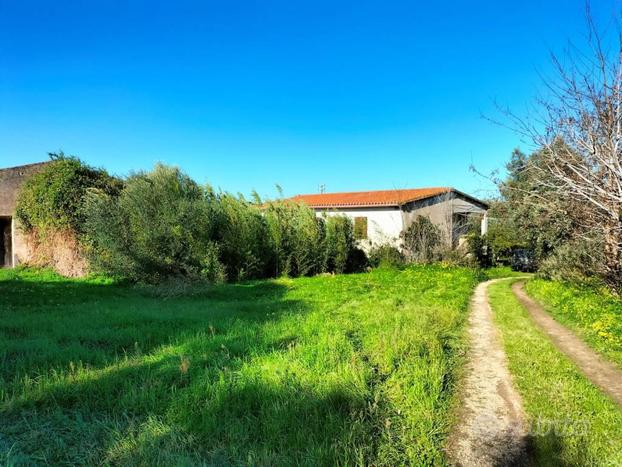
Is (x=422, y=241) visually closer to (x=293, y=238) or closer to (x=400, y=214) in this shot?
(x=400, y=214)

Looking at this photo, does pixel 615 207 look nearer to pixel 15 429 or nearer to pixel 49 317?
pixel 15 429

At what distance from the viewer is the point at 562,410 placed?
11.0ft

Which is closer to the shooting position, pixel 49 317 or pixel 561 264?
pixel 49 317

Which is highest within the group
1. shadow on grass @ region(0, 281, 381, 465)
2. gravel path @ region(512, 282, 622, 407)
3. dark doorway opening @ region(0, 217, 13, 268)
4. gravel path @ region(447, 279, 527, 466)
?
dark doorway opening @ region(0, 217, 13, 268)

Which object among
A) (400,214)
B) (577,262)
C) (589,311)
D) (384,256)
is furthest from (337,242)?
(589,311)

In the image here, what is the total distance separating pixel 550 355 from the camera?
494 cm

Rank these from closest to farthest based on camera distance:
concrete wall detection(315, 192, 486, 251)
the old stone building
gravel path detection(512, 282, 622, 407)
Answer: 1. gravel path detection(512, 282, 622, 407)
2. the old stone building
3. concrete wall detection(315, 192, 486, 251)

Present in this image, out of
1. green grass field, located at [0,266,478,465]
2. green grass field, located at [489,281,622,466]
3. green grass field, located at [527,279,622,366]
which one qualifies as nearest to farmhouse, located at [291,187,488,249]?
green grass field, located at [527,279,622,366]

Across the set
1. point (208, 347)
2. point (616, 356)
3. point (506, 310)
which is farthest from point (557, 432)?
point (506, 310)

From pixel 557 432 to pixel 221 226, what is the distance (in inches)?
496

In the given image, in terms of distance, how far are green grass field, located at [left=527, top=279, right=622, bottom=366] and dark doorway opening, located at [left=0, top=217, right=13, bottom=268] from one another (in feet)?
68.3

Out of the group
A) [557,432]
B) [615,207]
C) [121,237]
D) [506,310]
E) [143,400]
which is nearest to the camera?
[557,432]

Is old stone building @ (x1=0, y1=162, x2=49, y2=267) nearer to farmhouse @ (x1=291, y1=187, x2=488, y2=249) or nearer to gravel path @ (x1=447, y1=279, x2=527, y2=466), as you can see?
farmhouse @ (x1=291, y1=187, x2=488, y2=249)

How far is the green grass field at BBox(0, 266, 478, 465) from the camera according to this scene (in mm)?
2625
